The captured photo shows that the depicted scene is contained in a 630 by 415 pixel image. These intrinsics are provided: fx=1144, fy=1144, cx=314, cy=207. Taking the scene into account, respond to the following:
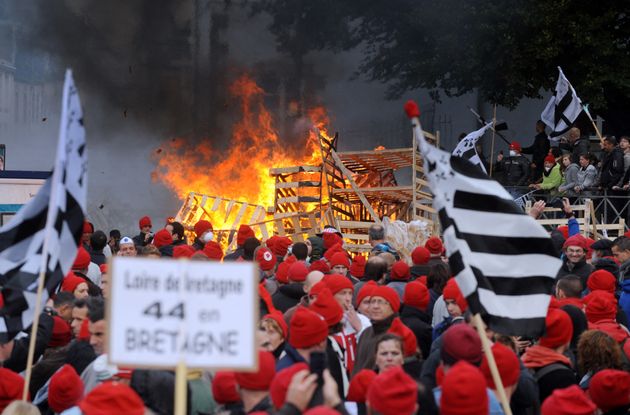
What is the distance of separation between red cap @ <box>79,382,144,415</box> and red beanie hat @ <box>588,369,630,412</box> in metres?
2.72

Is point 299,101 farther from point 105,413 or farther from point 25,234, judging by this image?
point 105,413

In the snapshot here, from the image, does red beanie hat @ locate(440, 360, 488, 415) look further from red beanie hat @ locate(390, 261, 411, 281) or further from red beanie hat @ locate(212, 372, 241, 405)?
red beanie hat @ locate(390, 261, 411, 281)

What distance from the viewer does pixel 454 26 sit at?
2322 centimetres

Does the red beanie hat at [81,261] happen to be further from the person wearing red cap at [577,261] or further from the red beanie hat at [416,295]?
the person wearing red cap at [577,261]

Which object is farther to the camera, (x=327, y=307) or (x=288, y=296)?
(x=288, y=296)

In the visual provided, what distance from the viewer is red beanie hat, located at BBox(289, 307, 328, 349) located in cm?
644

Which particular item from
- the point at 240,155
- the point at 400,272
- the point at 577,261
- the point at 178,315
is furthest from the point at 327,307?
the point at 240,155

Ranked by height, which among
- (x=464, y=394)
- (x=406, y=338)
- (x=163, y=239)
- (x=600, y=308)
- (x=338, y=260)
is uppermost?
(x=163, y=239)

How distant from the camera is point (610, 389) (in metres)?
6.30

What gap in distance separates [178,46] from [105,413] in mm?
22712

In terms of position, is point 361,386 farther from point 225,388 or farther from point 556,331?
point 556,331

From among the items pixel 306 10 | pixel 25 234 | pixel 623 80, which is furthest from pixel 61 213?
pixel 306 10

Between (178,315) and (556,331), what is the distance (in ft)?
10.0

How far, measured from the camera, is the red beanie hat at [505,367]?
6074 millimetres
